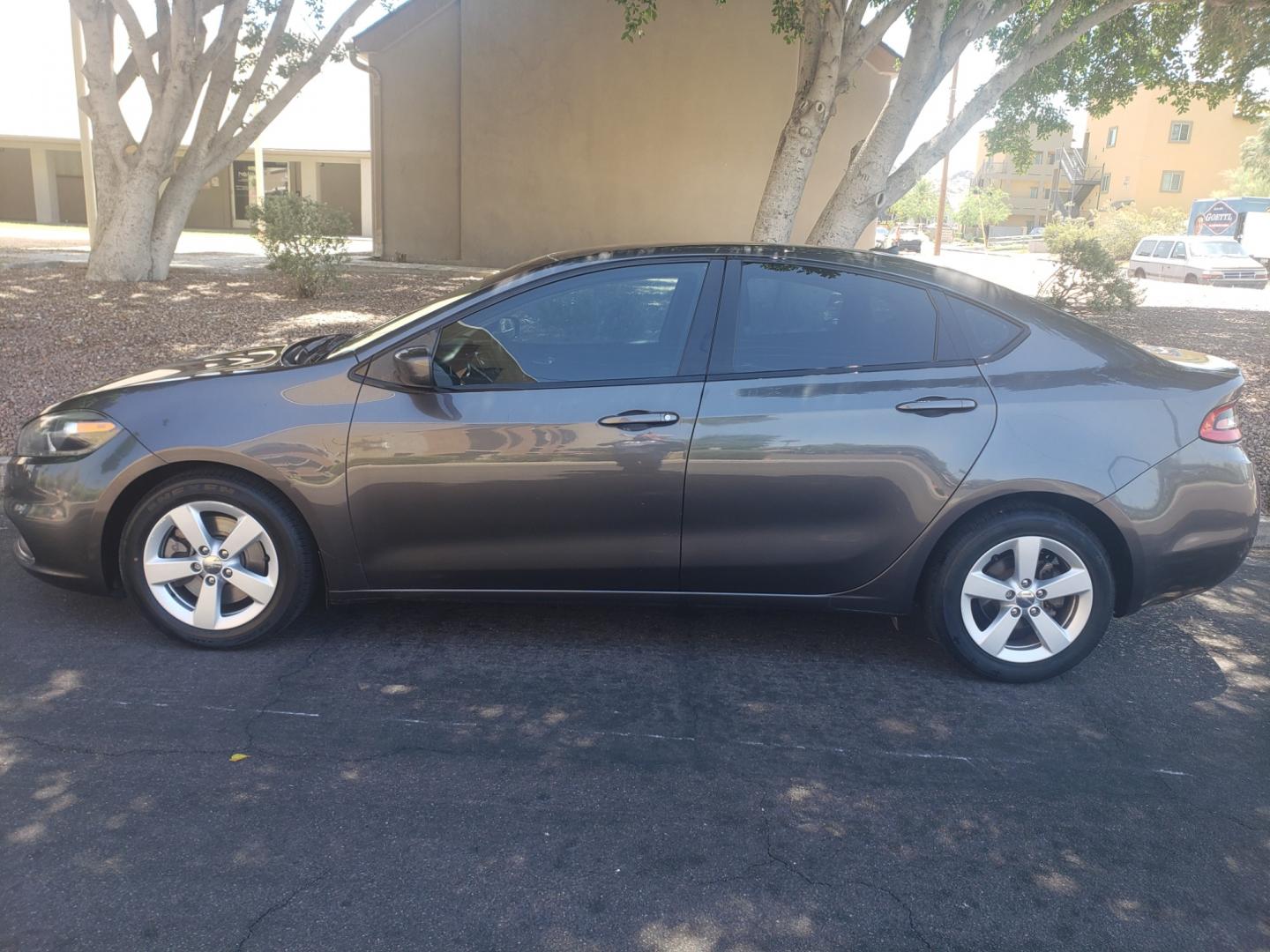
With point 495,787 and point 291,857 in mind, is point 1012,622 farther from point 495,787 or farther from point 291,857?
point 291,857

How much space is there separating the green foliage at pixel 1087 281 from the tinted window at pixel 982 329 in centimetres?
1024

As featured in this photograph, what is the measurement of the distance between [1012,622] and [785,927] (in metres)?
1.86

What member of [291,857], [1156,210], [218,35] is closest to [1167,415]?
[291,857]

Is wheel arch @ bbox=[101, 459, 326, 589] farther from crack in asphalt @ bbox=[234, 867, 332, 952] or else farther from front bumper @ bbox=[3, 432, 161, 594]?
crack in asphalt @ bbox=[234, 867, 332, 952]

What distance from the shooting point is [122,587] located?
4.21 m

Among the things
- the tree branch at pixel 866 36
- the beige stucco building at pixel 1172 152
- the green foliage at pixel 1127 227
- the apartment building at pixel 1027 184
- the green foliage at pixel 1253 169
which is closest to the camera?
the tree branch at pixel 866 36

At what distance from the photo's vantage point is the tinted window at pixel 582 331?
13.3 ft

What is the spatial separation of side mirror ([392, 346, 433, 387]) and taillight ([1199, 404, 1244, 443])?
119 inches

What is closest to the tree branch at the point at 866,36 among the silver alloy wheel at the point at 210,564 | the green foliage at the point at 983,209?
the silver alloy wheel at the point at 210,564

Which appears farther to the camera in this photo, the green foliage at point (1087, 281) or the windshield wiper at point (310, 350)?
the green foliage at point (1087, 281)

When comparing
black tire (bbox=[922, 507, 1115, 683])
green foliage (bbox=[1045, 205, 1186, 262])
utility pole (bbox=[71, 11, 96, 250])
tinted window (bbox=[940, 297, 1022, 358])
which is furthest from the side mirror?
green foliage (bbox=[1045, 205, 1186, 262])

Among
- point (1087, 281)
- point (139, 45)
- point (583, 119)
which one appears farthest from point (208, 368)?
point (583, 119)

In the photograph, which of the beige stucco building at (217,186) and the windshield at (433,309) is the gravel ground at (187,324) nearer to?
the windshield at (433,309)

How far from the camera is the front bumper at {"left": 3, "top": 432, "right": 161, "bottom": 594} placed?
4.01 meters
